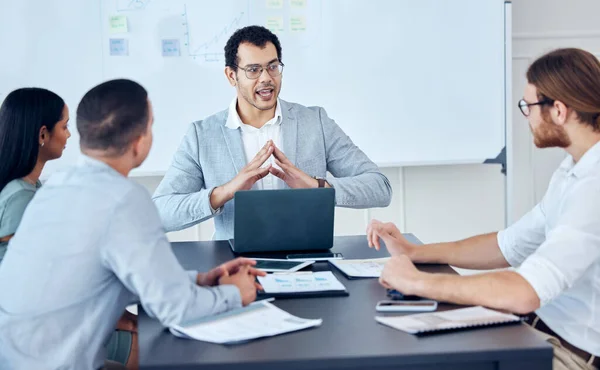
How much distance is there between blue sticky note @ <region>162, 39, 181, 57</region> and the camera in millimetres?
3424

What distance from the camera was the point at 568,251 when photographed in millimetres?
1534

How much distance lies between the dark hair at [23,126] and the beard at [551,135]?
132 cm

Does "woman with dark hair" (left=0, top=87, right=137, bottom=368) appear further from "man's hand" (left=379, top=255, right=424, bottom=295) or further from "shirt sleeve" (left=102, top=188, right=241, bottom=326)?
"man's hand" (left=379, top=255, right=424, bottom=295)

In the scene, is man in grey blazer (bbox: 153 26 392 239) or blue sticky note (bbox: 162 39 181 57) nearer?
man in grey blazer (bbox: 153 26 392 239)

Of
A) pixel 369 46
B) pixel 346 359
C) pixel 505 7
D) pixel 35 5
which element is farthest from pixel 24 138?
pixel 505 7

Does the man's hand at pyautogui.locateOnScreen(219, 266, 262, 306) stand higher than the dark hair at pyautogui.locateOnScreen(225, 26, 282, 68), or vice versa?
the dark hair at pyautogui.locateOnScreen(225, 26, 282, 68)

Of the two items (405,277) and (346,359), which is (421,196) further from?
(346,359)

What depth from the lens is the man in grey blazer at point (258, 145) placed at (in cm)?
259

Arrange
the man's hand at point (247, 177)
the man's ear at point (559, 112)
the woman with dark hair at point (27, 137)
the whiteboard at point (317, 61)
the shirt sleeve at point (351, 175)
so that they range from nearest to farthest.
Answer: the man's ear at point (559, 112) < the woman with dark hair at point (27, 137) < the man's hand at point (247, 177) < the shirt sleeve at point (351, 175) < the whiteboard at point (317, 61)

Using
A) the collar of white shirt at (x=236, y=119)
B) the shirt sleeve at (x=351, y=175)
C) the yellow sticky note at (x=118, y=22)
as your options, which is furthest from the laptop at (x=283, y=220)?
the yellow sticky note at (x=118, y=22)

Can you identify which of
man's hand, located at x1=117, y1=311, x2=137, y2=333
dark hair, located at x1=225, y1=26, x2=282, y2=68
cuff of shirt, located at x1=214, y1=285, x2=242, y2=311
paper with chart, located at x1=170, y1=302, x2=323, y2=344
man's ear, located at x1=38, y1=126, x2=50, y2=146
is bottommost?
man's hand, located at x1=117, y1=311, x2=137, y2=333

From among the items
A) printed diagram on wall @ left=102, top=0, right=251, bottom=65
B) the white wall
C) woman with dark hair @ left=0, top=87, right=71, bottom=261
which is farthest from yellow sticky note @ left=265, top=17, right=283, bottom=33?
woman with dark hair @ left=0, top=87, right=71, bottom=261

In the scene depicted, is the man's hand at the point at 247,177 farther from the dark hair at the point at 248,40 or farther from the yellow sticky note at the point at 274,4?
the yellow sticky note at the point at 274,4

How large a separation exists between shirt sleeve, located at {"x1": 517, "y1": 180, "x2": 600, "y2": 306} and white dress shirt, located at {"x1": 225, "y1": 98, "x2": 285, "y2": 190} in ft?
4.26
